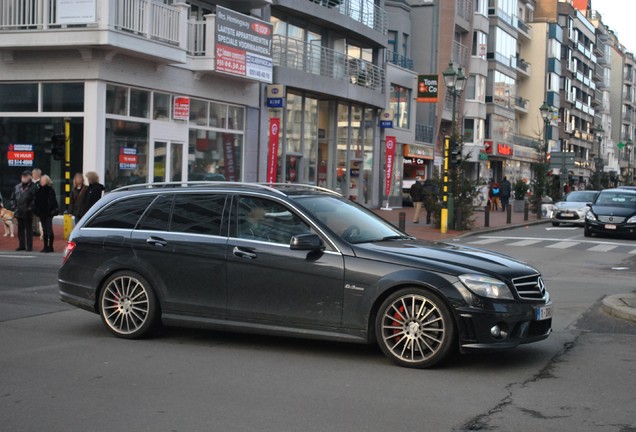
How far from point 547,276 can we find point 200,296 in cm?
940

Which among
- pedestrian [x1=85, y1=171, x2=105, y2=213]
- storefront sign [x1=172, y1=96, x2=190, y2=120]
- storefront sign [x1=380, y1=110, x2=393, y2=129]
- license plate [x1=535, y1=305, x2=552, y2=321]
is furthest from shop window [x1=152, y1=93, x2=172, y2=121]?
license plate [x1=535, y1=305, x2=552, y2=321]

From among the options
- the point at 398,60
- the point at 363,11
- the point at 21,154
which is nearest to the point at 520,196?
the point at 398,60

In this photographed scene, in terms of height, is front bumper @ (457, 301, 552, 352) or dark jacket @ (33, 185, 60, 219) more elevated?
dark jacket @ (33, 185, 60, 219)

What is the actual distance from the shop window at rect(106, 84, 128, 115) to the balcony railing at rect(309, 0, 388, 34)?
12.3 metres

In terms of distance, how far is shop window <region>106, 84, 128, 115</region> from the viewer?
24.3m

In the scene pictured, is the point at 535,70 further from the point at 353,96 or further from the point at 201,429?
the point at 201,429

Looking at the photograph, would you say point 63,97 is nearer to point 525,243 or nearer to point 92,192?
point 92,192

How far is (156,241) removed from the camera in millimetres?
8695

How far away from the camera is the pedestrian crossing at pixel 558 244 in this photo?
77.1 ft

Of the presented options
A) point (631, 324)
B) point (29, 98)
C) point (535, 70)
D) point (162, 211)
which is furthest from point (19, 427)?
point (535, 70)

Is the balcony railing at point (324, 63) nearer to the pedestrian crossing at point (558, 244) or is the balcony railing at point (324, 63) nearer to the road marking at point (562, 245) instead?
the pedestrian crossing at point (558, 244)

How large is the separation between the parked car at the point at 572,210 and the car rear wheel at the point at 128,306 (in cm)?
2781

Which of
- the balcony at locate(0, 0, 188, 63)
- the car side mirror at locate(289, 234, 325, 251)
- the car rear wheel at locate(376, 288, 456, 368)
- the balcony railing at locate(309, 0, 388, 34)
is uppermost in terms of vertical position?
the balcony railing at locate(309, 0, 388, 34)

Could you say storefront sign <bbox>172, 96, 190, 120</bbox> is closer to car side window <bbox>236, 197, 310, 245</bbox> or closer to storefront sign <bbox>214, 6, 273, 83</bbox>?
storefront sign <bbox>214, 6, 273, 83</bbox>
